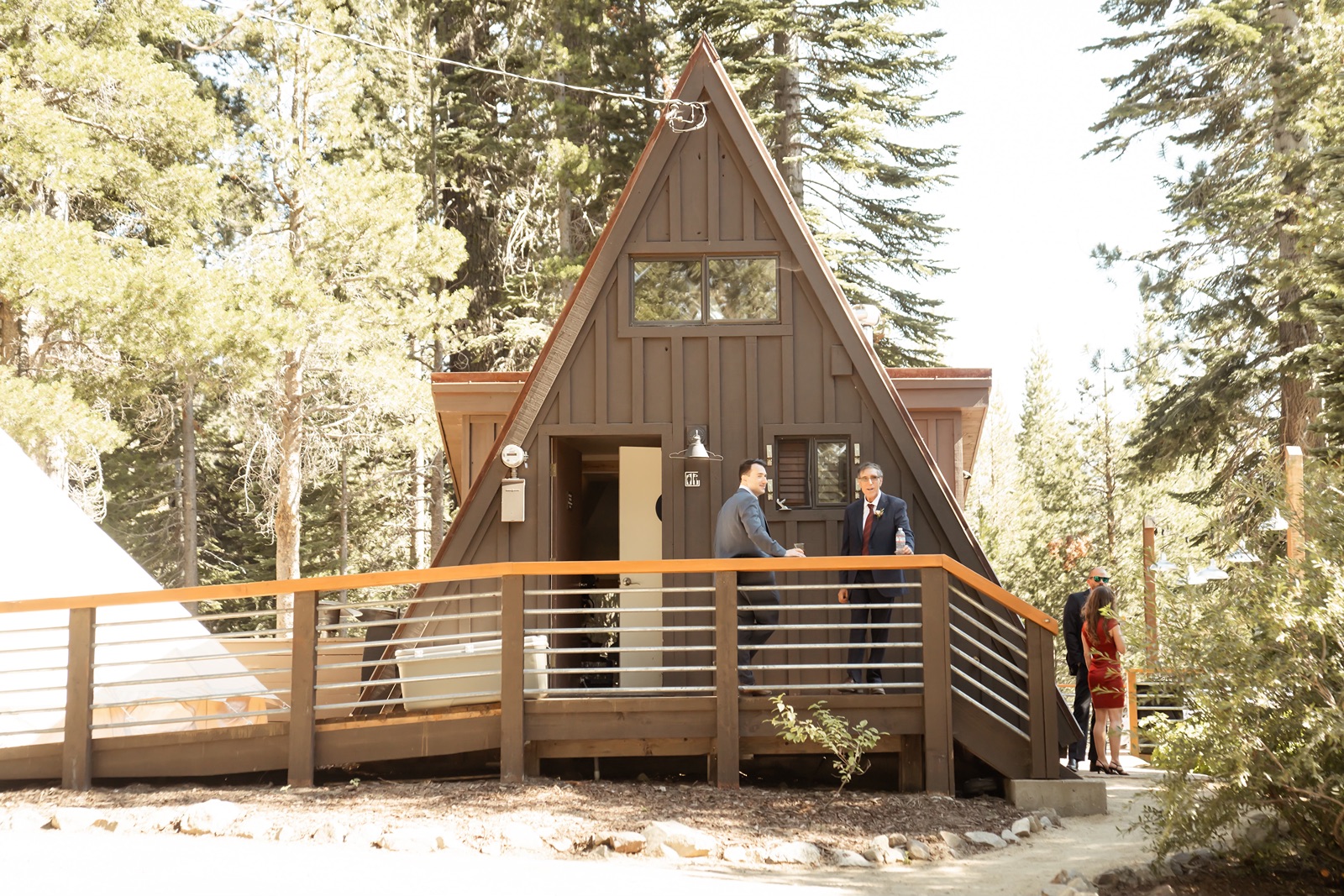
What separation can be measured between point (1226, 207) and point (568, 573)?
14.2 metres

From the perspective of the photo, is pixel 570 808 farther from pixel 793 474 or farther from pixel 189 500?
pixel 189 500

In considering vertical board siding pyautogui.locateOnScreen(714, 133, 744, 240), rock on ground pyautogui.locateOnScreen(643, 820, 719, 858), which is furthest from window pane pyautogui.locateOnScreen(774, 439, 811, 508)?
rock on ground pyautogui.locateOnScreen(643, 820, 719, 858)

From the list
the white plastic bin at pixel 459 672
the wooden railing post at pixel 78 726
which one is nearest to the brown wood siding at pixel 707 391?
the white plastic bin at pixel 459 672

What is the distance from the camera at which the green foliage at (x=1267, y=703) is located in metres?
5.41

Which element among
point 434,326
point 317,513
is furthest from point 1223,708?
point 317,513

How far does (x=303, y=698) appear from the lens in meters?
7.88

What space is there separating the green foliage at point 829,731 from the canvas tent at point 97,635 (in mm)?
4082

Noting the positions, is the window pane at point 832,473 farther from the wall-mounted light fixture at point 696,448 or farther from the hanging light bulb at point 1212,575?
the hanging light bulb at point 1212,575

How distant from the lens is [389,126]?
87.7 feet

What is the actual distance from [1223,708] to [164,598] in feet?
22.2

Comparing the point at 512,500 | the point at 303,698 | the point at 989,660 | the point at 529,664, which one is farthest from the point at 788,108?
the point at 303,698

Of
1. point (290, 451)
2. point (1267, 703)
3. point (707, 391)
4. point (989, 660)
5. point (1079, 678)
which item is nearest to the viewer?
point (1267, 703)

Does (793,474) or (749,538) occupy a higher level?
(793,474)

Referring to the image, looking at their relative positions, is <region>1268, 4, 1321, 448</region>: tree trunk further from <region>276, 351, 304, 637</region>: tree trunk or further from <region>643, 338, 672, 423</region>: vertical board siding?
<region>276, 351, 304, 637</region>: tree trunk
